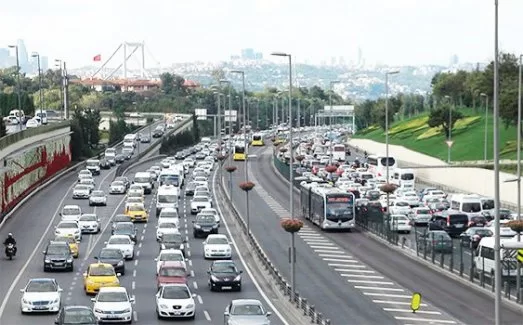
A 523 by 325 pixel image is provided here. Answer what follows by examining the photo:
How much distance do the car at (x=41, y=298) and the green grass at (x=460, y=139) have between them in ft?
239

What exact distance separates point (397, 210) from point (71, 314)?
44.1 metres

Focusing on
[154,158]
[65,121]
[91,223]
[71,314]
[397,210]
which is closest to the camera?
[71,314]

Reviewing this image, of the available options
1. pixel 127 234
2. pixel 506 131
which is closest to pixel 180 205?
pixel 127 234

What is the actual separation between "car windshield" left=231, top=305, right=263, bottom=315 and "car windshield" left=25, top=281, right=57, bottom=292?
763 cm

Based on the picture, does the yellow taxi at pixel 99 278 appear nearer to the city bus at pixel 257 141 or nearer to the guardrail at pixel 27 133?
the guardrail at pixel 27 133

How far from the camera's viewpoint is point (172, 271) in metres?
49.1

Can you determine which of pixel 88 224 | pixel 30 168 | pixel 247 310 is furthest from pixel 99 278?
pixel 30 168

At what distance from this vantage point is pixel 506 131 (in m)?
132

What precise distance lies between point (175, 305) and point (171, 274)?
7192 millimetres

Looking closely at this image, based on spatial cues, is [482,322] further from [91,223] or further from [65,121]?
[65,121]

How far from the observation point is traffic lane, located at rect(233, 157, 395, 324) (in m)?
43.1

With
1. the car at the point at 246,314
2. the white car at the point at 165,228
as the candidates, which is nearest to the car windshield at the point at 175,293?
the car at the point at 246,314

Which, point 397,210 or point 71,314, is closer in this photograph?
point 71,314

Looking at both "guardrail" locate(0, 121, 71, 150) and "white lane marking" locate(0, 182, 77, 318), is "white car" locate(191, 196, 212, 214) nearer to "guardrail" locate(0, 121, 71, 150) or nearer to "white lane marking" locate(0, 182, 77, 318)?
"white lane marking" locate(0, 182, 77, 318)
